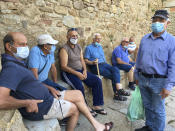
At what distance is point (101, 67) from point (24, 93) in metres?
2.20

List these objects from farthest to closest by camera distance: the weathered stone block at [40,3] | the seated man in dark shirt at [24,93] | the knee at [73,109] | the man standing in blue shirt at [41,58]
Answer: the weathered stone block at [40,3], the man standing in blue shirt at [41,58], the knee at [73,109], the seated man in dark shirt at [24,93]

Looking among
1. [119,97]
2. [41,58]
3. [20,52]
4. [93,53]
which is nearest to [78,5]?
[93,53]

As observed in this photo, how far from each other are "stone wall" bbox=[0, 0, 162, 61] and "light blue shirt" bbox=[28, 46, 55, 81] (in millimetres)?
513

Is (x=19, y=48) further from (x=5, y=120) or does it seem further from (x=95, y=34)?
(x=95, y=34)

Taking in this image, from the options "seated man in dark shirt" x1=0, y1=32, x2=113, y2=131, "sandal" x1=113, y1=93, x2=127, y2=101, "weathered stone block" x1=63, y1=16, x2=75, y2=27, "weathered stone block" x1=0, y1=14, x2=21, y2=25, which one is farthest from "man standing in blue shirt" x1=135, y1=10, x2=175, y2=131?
"weathered stone block" x1=0, y1=14, x2=21, y2=25

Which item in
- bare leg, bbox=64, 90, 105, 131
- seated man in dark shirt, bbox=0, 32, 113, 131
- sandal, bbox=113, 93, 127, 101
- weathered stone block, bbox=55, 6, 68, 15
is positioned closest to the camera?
seated man in dark shirt, bbox=0, 32, 113, 131

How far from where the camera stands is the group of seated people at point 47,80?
140cm

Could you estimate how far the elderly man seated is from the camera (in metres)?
3.32

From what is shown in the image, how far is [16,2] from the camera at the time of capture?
2385 mm

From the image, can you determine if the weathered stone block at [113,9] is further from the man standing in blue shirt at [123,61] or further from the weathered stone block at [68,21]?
the weathered stone block at [68,21]

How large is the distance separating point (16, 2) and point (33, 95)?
165 centimetres

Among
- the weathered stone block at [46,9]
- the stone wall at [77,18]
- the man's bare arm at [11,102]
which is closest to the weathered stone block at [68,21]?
the stone wall at [77,18]

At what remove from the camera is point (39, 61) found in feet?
7.16

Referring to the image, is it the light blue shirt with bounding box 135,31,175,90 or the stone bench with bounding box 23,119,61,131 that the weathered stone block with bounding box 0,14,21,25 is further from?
the light blue shirt with bounding box 135,31,175,90
